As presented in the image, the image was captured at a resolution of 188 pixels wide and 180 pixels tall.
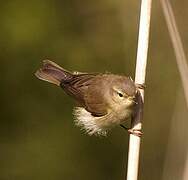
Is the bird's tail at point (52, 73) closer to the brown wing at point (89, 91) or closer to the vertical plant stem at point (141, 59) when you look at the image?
the brown wing at point (89, 91)

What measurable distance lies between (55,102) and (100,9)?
2.61 ft

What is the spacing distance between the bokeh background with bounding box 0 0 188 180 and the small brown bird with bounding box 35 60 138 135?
0.57 m

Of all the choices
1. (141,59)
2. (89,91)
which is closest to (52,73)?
(89,91)

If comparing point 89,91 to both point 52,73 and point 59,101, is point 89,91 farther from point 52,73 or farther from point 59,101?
point 59,101

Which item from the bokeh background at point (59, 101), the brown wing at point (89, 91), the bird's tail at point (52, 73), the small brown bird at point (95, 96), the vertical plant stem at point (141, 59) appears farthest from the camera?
the bokeh background at point (59, 101)

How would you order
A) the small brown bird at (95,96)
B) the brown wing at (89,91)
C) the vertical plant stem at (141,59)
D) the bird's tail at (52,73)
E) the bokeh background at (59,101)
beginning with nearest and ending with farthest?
the vertical plant stem at (141,59) < the small brown bird at (95,96) < the brown wing at (89,91) < the bird's tail at (52,73) < the bokeh background at (59,101)

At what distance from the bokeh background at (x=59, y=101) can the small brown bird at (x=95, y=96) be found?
570mm

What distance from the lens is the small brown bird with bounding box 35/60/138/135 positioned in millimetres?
3199

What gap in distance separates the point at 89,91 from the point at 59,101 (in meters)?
0.80

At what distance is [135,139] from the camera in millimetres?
2672

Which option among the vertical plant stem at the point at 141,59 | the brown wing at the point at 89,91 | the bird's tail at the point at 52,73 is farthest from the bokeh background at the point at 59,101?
the vertical plant stem at the point at 141,59

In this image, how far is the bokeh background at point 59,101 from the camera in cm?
414

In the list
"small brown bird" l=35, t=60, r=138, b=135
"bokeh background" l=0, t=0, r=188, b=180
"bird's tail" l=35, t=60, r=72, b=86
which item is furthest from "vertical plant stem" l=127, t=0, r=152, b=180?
"bokeh background" l=0, t=0, r=188, b=180

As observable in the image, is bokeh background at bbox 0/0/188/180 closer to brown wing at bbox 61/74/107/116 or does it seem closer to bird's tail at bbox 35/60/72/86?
bird's tail at bbox 35/60/72/86
